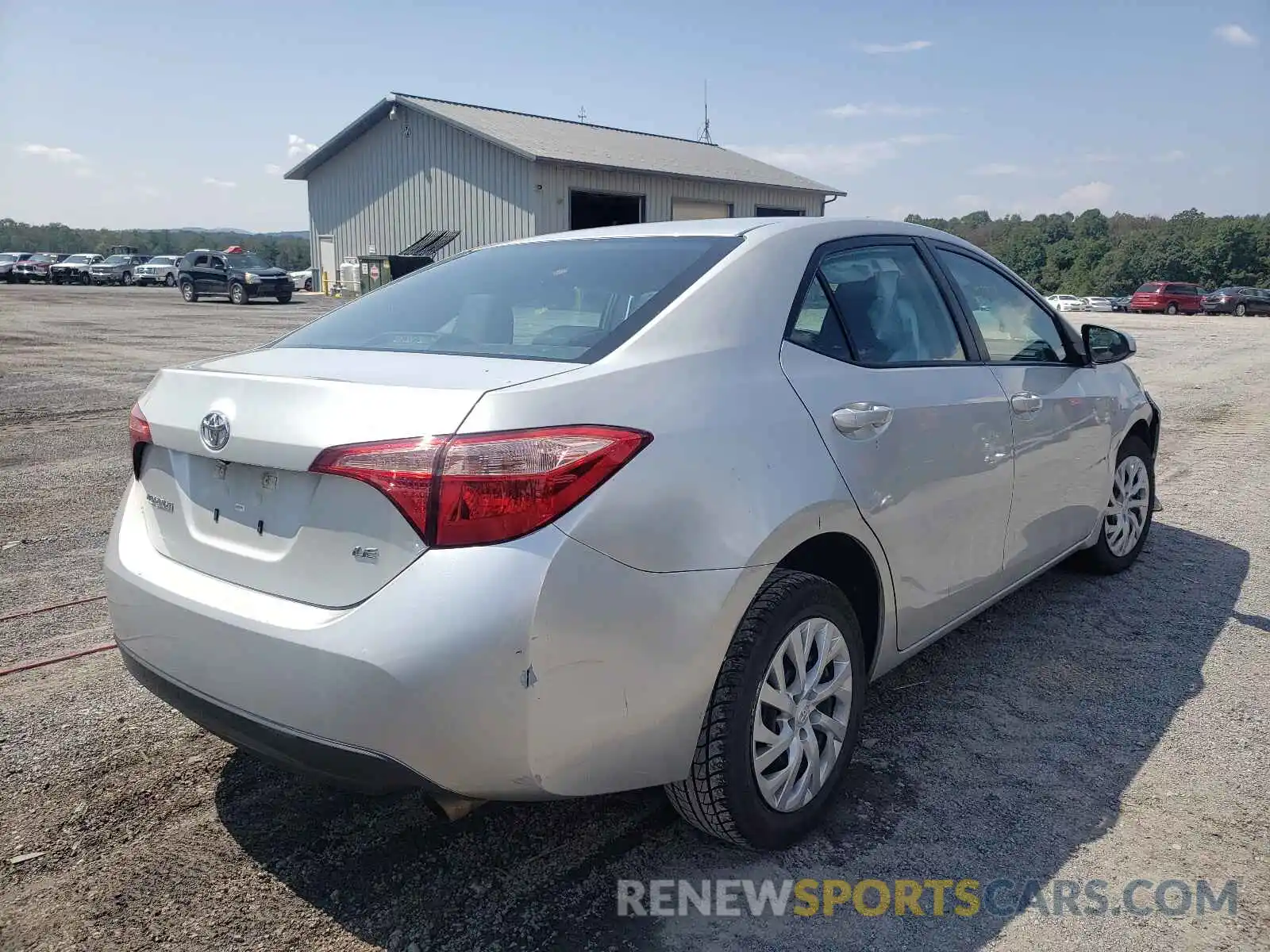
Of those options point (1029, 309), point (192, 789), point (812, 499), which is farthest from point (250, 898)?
point (1029, 309)

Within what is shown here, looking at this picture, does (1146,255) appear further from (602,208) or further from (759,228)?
(759,228)

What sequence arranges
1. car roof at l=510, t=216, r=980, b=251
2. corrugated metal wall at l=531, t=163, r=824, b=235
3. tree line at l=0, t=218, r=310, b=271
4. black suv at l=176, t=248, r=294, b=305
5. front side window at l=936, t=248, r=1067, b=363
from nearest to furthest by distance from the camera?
car roof at l=510, t=216, r=980, b=251
front side window at l=936, t=248, r=1067, b=363
corrugated metal wall at l=531, t=163, r=824, b=235
black suv at l=176, t=248, r=294, b=305
tree line at l=0, t=218, r=310, b=271

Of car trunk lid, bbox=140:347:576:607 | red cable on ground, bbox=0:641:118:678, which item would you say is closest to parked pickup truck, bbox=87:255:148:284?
red cable on ground, bbox=0:641:118:678

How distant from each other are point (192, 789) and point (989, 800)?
2342mm

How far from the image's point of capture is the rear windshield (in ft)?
8.04

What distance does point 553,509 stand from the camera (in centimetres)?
194

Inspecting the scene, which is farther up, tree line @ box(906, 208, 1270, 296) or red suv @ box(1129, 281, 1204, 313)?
tree line @ box(906, 208, 1270, 296)

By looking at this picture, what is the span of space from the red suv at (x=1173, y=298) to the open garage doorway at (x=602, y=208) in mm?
32588

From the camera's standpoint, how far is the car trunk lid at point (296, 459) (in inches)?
77.9

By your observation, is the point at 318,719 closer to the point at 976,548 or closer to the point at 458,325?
the point at 458,325

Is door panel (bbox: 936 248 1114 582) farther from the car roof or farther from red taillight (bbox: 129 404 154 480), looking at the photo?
red taillight (bbox: 129 404 154 480)

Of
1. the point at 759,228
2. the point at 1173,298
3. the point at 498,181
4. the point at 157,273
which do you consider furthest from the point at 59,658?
the point at 1173,298

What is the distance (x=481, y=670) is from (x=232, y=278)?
35.5m

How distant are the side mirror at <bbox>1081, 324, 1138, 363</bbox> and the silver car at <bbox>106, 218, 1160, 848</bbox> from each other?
51.8 inches
